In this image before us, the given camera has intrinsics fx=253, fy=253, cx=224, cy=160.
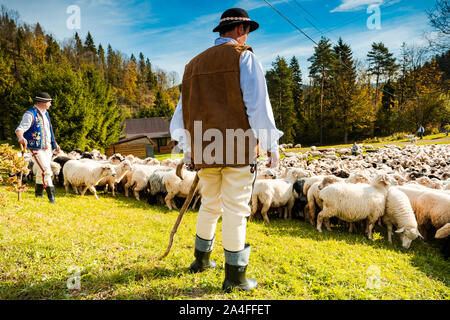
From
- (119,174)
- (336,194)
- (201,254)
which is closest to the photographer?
(201,254)

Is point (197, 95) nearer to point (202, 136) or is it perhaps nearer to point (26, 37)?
point (202, 136)

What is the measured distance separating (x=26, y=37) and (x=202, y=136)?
196ft

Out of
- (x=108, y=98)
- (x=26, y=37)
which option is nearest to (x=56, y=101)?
(x=108, y=98)

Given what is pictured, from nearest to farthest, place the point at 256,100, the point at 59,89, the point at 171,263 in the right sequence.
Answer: the point at 256,100 → the point at 171,263 → the point at 59,89

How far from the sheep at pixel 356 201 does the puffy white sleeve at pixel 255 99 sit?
4.02 m

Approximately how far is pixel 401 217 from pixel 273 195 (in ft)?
9.34

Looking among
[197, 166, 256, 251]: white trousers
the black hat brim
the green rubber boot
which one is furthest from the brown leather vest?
the green rubber boot

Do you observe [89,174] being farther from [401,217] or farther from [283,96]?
[283,96]

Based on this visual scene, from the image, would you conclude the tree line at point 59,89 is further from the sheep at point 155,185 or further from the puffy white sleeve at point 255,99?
the puffy white sleeve at point 255,99

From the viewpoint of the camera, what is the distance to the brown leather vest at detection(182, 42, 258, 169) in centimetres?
243

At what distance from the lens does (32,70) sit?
2384cm

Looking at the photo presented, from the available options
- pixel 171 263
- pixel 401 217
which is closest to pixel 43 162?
pixel 171 263

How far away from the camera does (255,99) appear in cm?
240

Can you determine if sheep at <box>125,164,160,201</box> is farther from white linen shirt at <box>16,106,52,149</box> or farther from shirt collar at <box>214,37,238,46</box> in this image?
shirt collar at <box>214,37,238,46</box>
